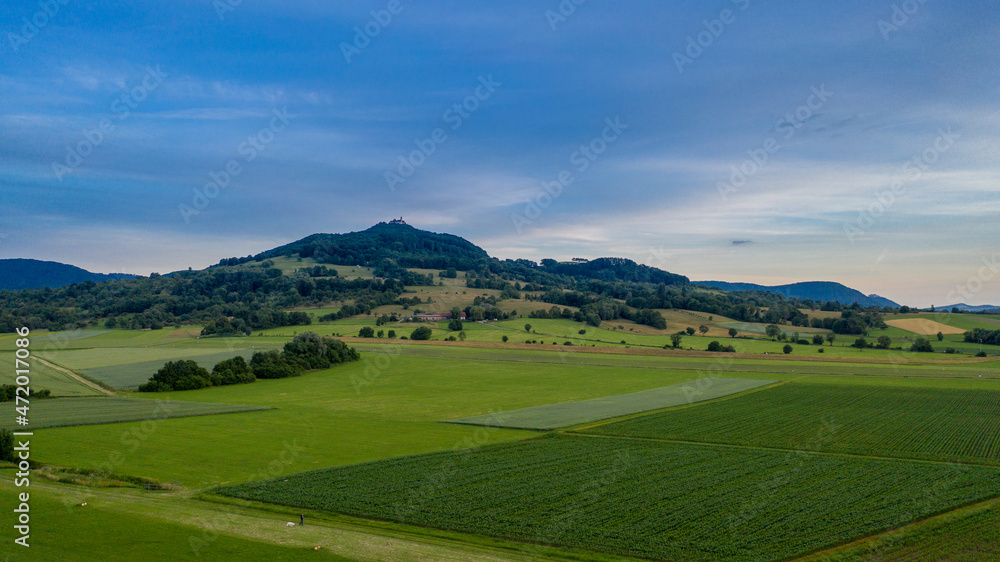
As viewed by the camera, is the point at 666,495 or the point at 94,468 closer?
the point at 666,495

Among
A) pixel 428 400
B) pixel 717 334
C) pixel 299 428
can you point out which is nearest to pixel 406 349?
pixel 428 400

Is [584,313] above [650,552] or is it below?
above

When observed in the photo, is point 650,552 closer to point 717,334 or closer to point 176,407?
point 176,407

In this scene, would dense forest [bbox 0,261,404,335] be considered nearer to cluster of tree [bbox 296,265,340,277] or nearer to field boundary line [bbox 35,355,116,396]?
cluster of tree [bbox 296,265,340,277]

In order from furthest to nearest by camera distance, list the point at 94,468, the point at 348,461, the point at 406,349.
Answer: the point at 406,349
the point at 348,461
the point at 94,468

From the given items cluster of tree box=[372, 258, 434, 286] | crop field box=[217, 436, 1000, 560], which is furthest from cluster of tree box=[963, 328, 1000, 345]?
cluster of tree box=[372, 258, 434, 286]

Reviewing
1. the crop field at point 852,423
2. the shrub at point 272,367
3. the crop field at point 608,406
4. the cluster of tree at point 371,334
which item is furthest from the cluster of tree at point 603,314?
the crop field at point 852,423

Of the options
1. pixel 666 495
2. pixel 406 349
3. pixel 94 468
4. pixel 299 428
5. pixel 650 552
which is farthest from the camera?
pixel 406 349
